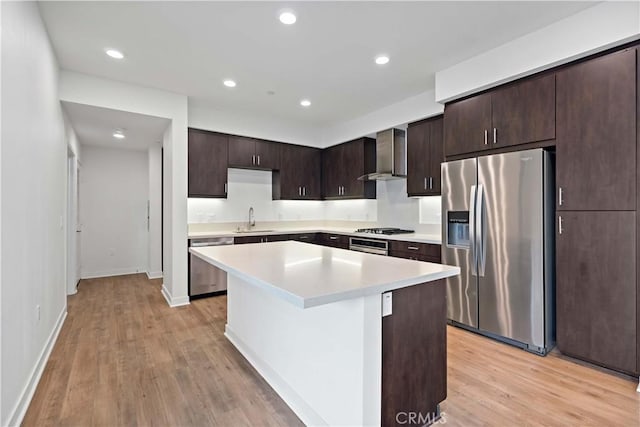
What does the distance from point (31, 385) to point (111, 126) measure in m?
3.43

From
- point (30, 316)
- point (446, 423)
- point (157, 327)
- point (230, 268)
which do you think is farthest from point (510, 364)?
point (30, 316)

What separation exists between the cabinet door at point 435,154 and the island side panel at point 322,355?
2650mm

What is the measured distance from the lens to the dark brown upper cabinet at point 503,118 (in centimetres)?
271

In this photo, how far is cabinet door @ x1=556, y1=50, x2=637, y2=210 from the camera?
2281 millimetres

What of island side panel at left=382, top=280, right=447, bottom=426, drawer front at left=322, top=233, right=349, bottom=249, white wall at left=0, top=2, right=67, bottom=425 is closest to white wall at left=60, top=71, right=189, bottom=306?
white wall at left=0, top=2, right=67, bottom=425

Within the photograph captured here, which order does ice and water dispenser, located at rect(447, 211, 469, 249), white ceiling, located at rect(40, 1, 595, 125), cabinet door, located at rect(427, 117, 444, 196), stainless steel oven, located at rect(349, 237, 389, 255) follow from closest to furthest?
white ceiling, located at rect(40, 1, 595, 125), ice and water dispenser, located at rect(447, 211, 469, 249), cabinet door, located at rect(427, 117, 444, 196), stainless steel oven, located at rect(349, 237, 389, 255)

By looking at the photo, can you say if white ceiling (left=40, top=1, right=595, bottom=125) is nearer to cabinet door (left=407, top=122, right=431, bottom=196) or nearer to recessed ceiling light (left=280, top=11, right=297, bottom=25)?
recessed ceiling light (left=280, top=11, right=297, bottom=25)

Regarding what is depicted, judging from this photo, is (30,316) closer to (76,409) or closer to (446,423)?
(76,409)

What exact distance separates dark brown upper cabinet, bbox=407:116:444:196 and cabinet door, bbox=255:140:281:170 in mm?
2245

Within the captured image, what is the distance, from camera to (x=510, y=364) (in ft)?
8.40

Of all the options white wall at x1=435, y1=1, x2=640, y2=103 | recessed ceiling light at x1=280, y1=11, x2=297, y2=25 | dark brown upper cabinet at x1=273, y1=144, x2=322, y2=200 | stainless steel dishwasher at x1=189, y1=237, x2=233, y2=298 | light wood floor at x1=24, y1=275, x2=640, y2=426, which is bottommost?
light wood floor at x1=24, y1=275, x2=640, y2=426

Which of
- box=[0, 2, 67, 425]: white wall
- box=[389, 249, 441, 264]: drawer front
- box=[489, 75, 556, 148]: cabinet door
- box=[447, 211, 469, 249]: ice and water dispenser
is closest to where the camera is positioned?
box=[0, 2, 67, 425]: white wall

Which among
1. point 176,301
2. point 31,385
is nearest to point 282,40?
point 31,385

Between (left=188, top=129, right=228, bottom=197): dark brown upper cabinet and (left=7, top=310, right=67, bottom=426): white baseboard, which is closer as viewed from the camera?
(left=7, top=310, right=67, bottom=426): white baseboard
